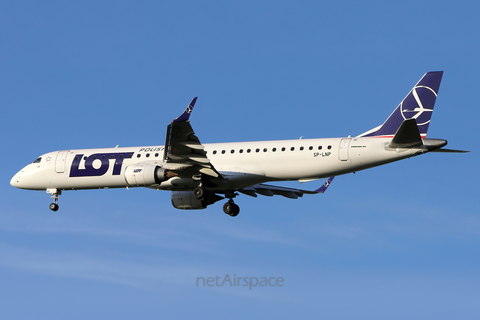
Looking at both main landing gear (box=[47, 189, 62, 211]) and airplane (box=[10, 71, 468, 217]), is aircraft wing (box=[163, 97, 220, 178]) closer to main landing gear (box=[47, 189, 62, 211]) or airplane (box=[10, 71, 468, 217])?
airplane (box=[10, 71, 468, 217])

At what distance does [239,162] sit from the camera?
120 feet

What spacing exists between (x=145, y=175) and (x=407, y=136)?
1356cm

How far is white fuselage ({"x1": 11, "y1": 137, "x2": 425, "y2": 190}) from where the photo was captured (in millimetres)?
34531

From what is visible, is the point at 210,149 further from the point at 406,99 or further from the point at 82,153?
the point at 406,99

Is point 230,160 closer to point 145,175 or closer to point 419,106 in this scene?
point 145,175

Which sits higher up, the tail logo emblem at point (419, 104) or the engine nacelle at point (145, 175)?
the tail logo emblem at point (419, 104)

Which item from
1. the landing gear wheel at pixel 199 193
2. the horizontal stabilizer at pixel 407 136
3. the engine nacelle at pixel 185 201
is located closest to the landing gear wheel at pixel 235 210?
the engine nacelle at pixel 185 201

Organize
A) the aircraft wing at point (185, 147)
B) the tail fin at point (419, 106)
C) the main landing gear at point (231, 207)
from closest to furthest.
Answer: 1. the aircraft wing at point (185, 147)
2. the tail fin at point (419, 106)
3. the main landing gear at point (231, 207)

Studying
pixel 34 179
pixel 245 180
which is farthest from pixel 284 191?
pixel 34 179

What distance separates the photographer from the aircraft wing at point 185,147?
3147 centimetres

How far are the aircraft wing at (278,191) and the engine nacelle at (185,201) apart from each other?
296 centimetres

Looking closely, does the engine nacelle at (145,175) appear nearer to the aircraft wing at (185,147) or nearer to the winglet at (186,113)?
the aircraft wing at (185,147)

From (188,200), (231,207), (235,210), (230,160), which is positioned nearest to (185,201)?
(188,200)

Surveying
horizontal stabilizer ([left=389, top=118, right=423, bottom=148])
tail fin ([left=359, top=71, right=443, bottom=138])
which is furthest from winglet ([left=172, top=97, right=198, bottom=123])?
tail fin ([left=359, top=71, right=443, bottom=138])
